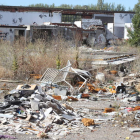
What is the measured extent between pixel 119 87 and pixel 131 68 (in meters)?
4.24

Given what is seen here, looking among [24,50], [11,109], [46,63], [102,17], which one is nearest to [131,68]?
[46,63]

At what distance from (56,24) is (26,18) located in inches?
247

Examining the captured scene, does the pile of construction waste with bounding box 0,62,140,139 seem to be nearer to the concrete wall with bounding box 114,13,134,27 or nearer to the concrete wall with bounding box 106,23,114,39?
the concrete wall with bounding box 106,23,114,39

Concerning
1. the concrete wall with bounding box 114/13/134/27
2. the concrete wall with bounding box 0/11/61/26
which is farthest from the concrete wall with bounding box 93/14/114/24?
the concrete wall with bounding box 0/11/61/26

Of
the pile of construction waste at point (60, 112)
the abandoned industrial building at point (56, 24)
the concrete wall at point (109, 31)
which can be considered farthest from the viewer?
the concrete wall at point (109, 31)

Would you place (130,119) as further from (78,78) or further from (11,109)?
(78,78)

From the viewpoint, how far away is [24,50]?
1445cm

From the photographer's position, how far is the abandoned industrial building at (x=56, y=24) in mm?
31422

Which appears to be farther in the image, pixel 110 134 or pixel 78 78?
pixel 78 78

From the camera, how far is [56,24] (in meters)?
34.2

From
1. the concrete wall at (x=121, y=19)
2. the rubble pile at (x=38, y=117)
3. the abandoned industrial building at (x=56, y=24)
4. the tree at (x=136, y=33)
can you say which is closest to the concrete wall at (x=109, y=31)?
the abandoned industrial building at (x=56, y=24)

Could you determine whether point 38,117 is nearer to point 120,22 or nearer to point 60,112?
point 60,112

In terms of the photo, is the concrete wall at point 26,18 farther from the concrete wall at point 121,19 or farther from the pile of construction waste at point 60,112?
the pile of construction waste at point 60,112

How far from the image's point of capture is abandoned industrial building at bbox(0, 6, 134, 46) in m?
31.4
